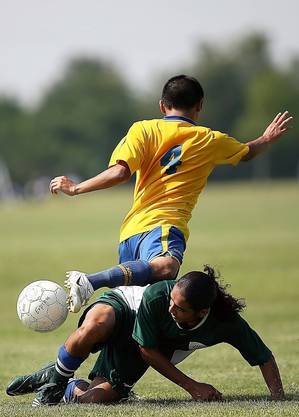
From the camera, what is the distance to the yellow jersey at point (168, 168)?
9.19 meters

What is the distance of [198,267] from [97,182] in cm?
1581

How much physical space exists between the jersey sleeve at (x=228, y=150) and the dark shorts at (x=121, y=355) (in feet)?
5.17

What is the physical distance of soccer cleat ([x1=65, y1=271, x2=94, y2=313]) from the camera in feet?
27.7

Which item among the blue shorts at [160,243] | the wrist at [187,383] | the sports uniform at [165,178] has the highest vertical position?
the sports uniform at [165,178]

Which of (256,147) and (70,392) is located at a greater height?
(256,147)

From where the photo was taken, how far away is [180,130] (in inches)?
365

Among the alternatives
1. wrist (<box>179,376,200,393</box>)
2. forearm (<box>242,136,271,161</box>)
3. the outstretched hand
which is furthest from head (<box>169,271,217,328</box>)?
the outstretched hand

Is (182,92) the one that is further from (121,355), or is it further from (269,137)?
(121,355)

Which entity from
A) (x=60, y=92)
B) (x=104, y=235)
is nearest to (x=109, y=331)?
(x=104, y=235)

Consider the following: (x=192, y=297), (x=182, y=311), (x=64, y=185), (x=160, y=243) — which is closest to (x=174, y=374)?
(x=182, y=311)

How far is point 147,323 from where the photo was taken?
27.0ft

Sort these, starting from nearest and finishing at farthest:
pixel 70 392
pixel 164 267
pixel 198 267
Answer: pixel 70 392, pixel 164 267, pixel 198 267

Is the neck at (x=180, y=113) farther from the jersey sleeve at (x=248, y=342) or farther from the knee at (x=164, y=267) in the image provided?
the jersey sleeve at (x=248, y=342)

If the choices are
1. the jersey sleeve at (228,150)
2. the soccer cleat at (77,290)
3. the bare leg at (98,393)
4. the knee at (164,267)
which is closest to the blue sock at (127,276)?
the knee at (164,267)
